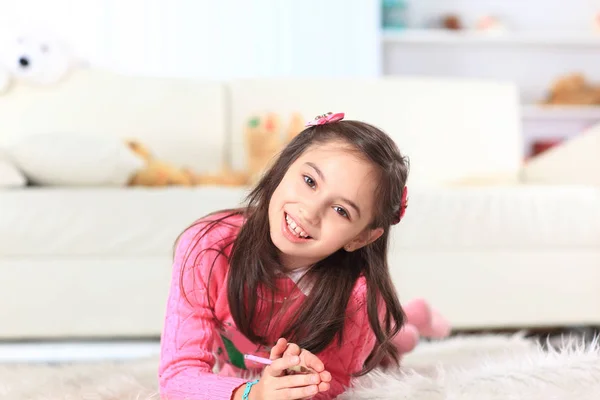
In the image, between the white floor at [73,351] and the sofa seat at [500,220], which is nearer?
the white floor at [73,351]

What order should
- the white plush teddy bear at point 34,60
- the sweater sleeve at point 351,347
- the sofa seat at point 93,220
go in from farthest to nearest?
the white plush teddy bear at point 34,60 → the sofa seat at point 93,220 → the sweater sleeve at point 351,347

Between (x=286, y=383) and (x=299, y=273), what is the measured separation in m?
0.23

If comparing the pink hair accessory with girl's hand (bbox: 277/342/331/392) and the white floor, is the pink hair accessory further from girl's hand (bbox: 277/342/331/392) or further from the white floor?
the white floor

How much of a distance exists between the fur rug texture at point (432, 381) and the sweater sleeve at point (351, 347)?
45mm

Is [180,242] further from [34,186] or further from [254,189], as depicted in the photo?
[34,186]

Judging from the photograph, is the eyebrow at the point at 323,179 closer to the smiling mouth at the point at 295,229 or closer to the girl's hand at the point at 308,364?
the smiling mouth at the point at 295,229

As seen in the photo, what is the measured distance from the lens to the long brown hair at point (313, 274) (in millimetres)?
976

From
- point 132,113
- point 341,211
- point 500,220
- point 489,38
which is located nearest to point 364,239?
point 341,211

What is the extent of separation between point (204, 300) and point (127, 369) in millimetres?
383

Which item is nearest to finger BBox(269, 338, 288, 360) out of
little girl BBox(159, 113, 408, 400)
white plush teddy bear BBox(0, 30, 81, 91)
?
little girl BBox(159, 113, 408, 400)

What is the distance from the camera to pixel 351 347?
1.04 m

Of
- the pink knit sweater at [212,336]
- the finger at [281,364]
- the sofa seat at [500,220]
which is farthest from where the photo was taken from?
the sofa seat at [500,220]

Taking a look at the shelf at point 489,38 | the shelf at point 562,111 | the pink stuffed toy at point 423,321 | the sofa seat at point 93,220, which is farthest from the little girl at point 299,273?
the shelf at point 562,111

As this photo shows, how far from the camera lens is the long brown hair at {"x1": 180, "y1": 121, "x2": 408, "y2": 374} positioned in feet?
3.20
